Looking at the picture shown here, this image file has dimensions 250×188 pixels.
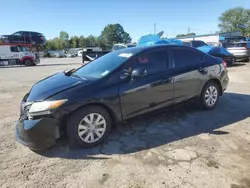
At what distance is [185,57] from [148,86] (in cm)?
125

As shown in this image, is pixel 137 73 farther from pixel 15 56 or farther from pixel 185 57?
pixel 15 56

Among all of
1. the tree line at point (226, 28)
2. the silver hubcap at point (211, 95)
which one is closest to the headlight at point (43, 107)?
the silver hubcap at point (211, 95)

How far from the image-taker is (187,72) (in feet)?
15.5

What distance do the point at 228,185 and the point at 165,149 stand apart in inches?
42.7

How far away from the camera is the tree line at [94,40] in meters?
83.4

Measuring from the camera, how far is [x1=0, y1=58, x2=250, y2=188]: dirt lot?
288 centimetres

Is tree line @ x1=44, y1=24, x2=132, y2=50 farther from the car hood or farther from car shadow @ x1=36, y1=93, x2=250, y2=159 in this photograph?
the car hood

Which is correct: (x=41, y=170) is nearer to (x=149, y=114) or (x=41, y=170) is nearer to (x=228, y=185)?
(x=149, y=114)

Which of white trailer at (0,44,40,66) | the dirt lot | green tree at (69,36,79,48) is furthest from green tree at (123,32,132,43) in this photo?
the dirt lot

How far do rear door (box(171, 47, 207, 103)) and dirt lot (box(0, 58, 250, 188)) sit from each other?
568 millimetres

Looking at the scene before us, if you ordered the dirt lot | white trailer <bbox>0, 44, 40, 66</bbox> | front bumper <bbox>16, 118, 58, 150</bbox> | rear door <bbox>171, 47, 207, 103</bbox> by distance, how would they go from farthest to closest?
white trailer <bbox>0, 44, 40, 66</bbox>, rear door <bbox>171, 47, 207, 103</bbox>, front bumper <bbox>16, 118, 58, 150</bbox>, the dirt lot

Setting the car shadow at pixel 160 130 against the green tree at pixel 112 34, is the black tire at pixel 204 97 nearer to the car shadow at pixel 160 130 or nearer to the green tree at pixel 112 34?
the car shadow at pixel 160 130

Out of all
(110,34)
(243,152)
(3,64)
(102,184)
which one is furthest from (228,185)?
(110,34)

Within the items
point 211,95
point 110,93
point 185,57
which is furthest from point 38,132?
point 211,95
